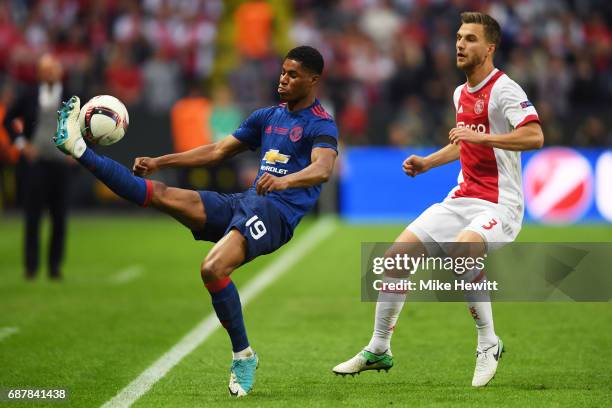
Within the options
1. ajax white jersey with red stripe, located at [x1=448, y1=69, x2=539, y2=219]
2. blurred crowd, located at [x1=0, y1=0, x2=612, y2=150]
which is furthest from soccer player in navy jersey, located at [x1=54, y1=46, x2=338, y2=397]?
blurred crowd, located at [x1=0, y1=0, x2=612, y2=150]

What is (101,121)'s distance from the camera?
699cm

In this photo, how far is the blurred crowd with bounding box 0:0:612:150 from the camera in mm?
21438

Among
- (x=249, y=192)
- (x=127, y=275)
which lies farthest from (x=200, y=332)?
(x=127, y=275)

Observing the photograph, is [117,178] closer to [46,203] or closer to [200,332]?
[200,332]

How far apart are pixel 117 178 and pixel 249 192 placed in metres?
0.92

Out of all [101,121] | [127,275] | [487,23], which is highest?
[487,23]

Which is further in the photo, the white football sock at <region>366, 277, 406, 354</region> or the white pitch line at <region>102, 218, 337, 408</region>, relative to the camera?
the white football sock at <region>366, 277, 406, 354</region>

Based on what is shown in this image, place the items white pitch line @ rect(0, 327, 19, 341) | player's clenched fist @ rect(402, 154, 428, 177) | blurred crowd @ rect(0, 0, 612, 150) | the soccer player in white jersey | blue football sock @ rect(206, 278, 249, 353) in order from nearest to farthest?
blue football sock @ rect(206, 278, 249, 353), the soccer player in white jersey, player's clenched fist @ rect(402, 154, 428, 177), white pitch line @ rect(0, 327, 19, 341), blurred crowd @ rect(0, 0, 612, 150)

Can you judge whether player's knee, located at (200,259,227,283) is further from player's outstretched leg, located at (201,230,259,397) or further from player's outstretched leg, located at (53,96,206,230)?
player's outstretched leg, located at (53,96,206,230)

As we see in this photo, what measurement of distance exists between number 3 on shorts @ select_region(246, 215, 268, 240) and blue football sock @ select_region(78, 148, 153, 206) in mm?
617

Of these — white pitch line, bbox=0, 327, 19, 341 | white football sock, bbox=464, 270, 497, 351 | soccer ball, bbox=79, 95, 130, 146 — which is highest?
soccer ball, bbox=79, 95, 130, 146

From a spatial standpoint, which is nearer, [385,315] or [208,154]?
[385,315]

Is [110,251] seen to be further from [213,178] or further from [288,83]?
[288,83]

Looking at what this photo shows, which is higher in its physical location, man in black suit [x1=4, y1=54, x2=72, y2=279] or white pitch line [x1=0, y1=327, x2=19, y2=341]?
man in black suit [x1=4, y1=54, x2=72, y2=279]
